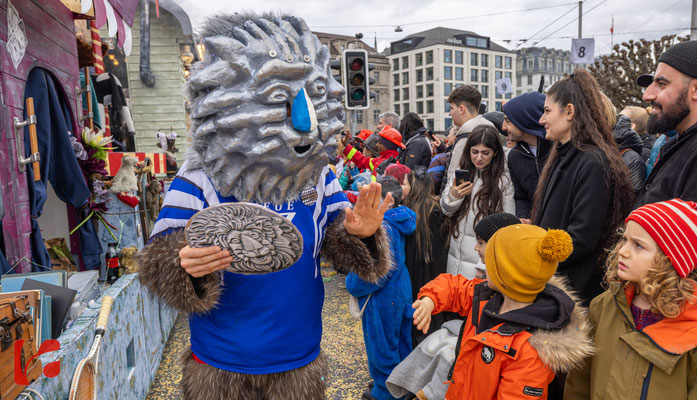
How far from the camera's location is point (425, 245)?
304 centimetres

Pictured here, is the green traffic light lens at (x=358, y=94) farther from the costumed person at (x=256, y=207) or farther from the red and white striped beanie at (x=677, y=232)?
the red and white striped beanie at (x=677, y=232)

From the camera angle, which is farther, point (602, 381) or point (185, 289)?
point (602, 381)

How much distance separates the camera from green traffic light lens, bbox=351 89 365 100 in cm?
677

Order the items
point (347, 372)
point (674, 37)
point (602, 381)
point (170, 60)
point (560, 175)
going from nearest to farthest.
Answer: point (602, 381)
point (560, 175)
point (347, 372)
point (170, 60)
point (674, 37)

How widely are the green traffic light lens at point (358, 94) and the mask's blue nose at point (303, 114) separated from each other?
5338 millimetres

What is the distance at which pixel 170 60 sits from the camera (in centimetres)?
1077

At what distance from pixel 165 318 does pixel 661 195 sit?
3659mm

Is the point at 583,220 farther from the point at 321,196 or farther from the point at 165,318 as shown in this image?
the point at 165,318

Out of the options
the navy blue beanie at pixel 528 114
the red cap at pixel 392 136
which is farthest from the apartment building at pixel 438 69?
the navy blue beanie at pixel 528 114

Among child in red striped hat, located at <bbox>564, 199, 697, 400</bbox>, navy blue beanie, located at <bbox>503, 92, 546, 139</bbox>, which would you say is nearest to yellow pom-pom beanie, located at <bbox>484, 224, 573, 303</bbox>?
child in red striped hat, located at <bbox>564, 199, 697, 400</bbox>

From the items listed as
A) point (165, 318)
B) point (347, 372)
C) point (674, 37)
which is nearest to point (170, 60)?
point (165, 318)

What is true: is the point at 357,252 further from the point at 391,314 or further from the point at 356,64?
the point at 356,64

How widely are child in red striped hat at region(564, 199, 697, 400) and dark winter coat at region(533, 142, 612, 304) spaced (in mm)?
502

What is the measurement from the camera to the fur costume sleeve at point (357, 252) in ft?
6.05
